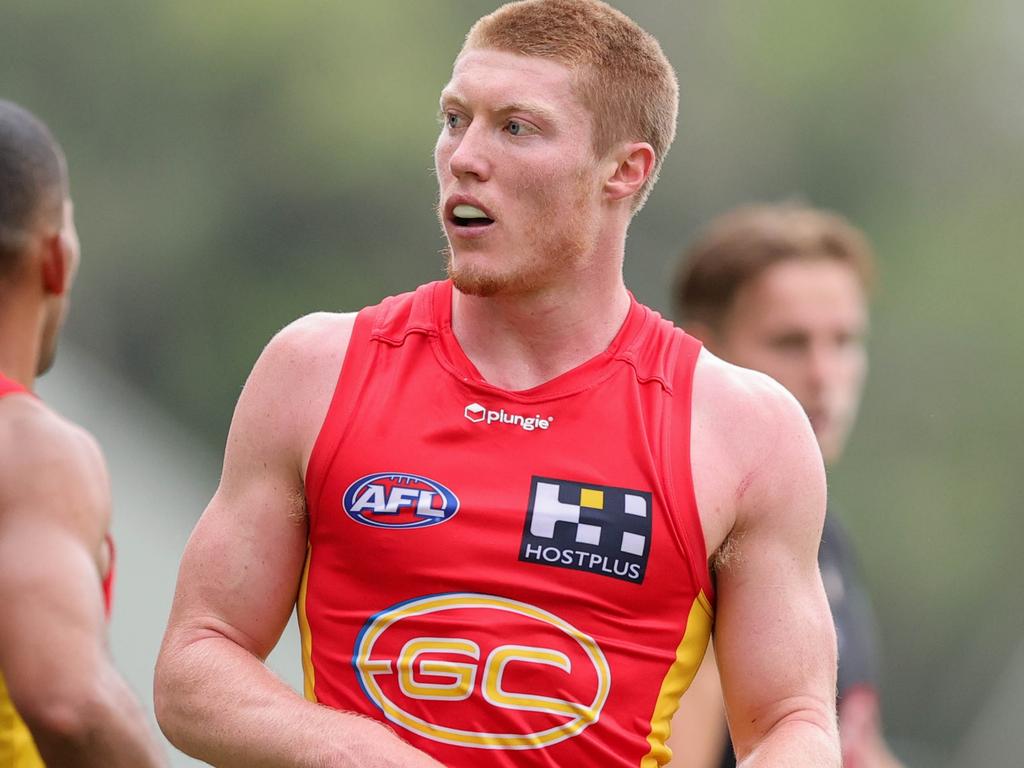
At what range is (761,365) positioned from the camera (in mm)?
5926

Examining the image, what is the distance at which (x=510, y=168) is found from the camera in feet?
12.0

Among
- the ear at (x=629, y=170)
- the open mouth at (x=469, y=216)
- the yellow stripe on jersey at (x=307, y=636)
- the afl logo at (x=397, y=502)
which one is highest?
the ear at (x=629, y=170)

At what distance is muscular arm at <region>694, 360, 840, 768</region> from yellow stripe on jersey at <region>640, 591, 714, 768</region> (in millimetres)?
40

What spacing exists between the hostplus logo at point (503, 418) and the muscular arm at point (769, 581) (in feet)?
1.03

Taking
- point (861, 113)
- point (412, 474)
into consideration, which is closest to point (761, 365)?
point (412, 474)

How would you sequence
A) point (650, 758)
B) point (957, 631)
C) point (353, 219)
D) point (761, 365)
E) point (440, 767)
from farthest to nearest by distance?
point (353, 219) < point (957, 631) < point (761, 365) < point (650, 758) < point (440, 767)

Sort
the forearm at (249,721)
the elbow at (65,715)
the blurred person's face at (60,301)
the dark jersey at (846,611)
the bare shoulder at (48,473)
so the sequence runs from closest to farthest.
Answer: the forearm at (249,721) < the elbow at (65,715) < the bare shoulder at (48,473) < the blurred person's face at (60,301) < the dark jersey at (846,611)

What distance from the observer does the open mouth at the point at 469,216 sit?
3662 mm

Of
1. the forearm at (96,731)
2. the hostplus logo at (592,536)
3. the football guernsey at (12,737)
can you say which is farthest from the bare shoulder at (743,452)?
the football guernsey at (12,737)

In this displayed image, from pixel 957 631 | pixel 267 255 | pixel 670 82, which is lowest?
pixel 957 631

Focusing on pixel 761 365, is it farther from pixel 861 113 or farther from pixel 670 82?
pixel 861 113

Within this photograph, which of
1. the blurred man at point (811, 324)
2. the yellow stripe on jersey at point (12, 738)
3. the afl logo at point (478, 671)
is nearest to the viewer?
the afl logo at point (478, 671)

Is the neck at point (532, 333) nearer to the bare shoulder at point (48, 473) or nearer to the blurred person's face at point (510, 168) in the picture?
the blurred person's face at point (510, 168)

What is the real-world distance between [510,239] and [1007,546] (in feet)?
69.4
